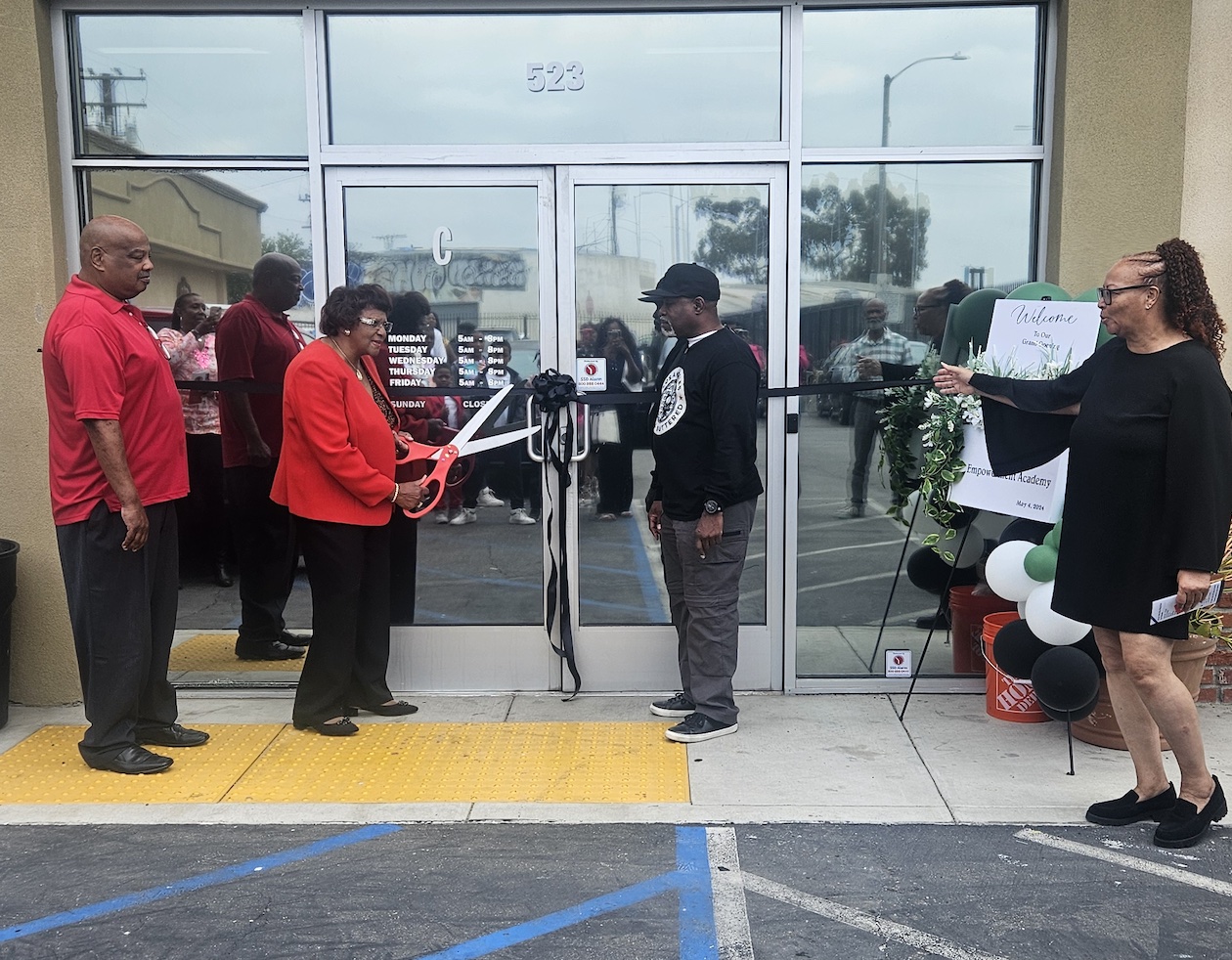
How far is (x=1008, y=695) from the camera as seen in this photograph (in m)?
4.95

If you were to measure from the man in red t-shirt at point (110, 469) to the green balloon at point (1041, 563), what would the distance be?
135 inches

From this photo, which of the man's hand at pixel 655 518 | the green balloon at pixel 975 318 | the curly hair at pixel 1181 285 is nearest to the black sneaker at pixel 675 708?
the man's hand at pixel 655 518

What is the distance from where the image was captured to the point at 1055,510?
448cm

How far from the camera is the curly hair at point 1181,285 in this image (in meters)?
3.64

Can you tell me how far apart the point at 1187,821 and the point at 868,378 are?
233cm

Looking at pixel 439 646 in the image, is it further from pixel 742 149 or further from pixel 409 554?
pixel 742 149

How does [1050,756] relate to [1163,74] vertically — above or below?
below

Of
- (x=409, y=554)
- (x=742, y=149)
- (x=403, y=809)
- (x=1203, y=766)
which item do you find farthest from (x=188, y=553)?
(x=1203, y=766)

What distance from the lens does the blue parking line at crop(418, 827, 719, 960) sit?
10.3 feet

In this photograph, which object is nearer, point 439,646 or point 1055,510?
point 1055,510

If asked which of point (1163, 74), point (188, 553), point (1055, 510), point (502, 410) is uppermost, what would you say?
point (1163, 74)

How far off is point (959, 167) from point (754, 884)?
3360 mm

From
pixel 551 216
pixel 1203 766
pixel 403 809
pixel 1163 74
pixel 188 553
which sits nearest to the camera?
pixel 1203 766

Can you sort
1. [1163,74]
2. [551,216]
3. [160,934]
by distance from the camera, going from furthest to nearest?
[551,216]
[1163,74]
[160,934]
